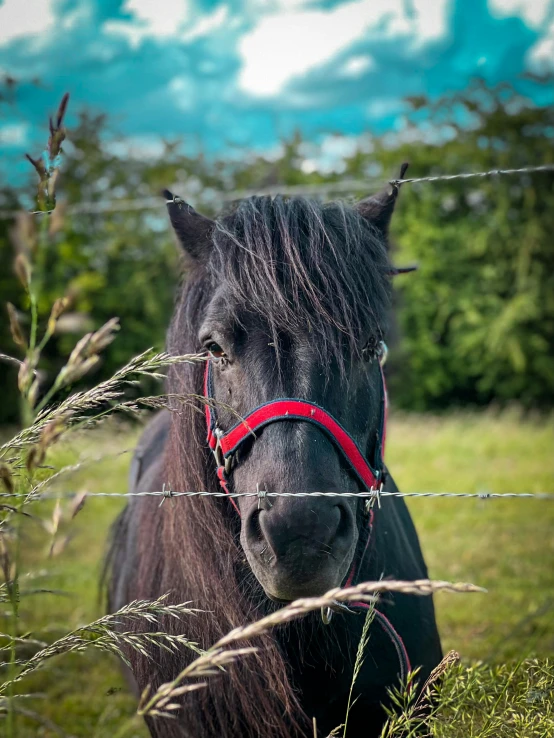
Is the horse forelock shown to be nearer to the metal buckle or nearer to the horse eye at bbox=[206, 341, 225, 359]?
the horse eye at bbox=[206, 341, 225, 359]

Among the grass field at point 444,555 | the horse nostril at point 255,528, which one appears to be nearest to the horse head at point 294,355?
the horse nostril at point 255,528

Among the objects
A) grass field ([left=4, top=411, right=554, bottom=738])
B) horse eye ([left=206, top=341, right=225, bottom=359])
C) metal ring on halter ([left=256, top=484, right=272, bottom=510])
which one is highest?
horse eye ([left=206, top=341, right=225, bottom=359])

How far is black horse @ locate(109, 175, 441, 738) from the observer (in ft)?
5.31

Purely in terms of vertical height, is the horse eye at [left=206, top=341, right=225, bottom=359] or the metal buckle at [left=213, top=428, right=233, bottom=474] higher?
the horse eye at [left=206, top=341, right=225, bottom=359]

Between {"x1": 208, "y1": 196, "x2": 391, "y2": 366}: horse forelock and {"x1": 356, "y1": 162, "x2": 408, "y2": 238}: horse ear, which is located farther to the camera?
{"x1": 356, "y1": 162, "x2": 408, "y2": 238}: horse ear

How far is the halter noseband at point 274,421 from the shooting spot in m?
A: 1.67

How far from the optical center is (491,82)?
453 inches

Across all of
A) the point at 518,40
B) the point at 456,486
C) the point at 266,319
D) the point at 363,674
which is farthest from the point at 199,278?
the point at 518,40

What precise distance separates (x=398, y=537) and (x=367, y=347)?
87 cm

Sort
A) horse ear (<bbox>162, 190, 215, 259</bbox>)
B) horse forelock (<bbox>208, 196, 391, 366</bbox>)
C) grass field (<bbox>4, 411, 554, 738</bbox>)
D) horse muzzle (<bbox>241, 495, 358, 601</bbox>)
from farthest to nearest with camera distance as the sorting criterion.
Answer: grass field (<bbox>4, 411, 554, 738</bbox>) → horse ear (<bbox>162, 190, 215, 259</bbox>) → horse forelock (<bbox>208, 196, 391, 366</bbox>) → horse muzzle (<bbox>241, 495, 358, 601</bbox>)

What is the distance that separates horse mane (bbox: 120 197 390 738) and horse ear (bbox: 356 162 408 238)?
0.28 feet

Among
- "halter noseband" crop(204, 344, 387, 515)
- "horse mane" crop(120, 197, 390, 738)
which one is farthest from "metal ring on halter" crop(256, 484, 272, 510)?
"horse mane" crop(120, 197, 390, 738)

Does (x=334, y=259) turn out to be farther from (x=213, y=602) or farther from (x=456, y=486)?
(x=456, y=486)

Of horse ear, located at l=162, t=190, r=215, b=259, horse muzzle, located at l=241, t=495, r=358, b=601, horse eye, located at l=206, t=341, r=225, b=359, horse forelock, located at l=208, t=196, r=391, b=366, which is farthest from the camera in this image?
horse ear, located at l=162, t=190, r=215, b=259
